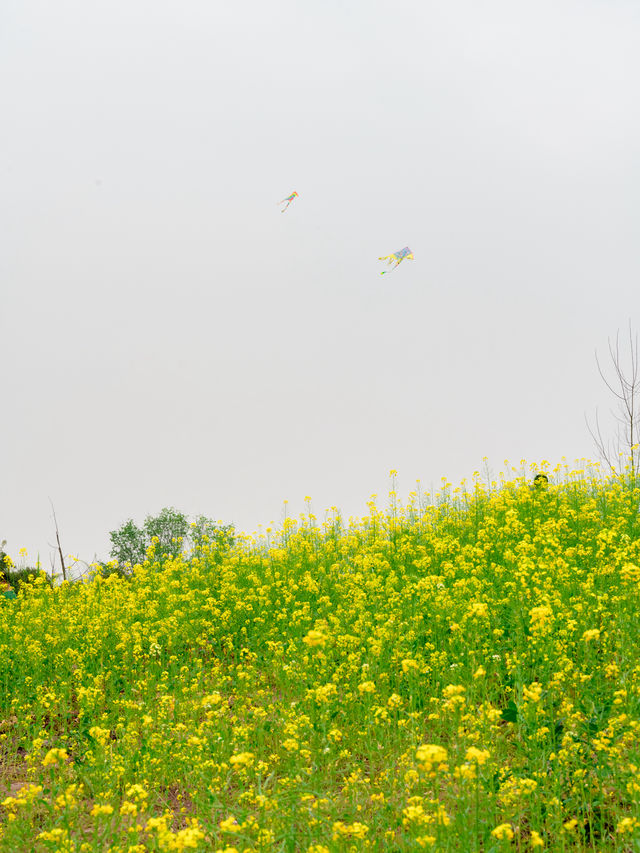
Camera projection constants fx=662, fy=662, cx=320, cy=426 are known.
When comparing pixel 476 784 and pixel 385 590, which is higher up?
pixel 385 590

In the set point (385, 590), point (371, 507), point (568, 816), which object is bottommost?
point (568, 816)

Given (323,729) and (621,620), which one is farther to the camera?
(621,620)

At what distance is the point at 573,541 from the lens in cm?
952

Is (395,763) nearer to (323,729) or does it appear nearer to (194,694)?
(323,729)

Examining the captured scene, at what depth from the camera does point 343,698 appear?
243 inches

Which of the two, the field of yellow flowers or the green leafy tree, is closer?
the field of yellow flowers

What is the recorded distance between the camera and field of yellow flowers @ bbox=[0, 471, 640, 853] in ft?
13.1

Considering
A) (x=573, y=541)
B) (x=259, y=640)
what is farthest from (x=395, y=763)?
(x=573, y=541)

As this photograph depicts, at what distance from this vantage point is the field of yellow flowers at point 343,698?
399cm

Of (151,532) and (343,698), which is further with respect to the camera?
(151,532)

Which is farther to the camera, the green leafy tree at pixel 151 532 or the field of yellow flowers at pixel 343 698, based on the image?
the green leafy tree at pixel 151 532

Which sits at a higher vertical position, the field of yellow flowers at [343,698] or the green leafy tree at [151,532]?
the green leafy tree at [151,532]

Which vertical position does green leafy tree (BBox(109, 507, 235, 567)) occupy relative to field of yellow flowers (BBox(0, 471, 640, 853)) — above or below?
above

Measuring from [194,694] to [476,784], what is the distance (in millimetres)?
4040
